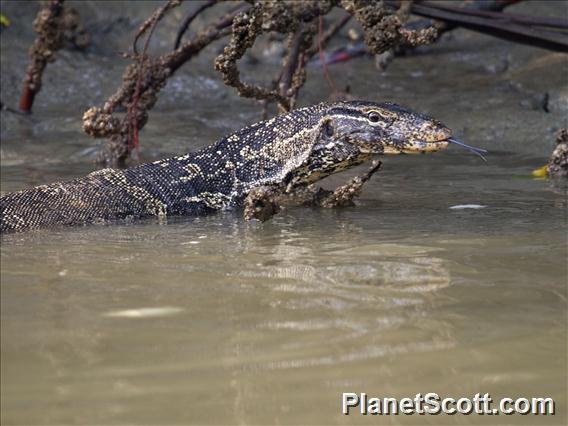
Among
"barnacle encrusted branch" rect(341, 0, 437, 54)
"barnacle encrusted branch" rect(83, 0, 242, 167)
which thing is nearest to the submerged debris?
"barnacle encrusted branch" rect(341, 0, 437, 54)

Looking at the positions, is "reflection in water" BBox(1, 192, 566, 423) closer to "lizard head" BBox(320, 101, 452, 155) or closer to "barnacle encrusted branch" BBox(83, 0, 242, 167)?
"lizard head" BBox(320, 101, 452, 155)

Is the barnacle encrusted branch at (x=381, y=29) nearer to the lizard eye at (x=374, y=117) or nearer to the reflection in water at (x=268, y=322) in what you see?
the lizard eye at (x=374, y=117)

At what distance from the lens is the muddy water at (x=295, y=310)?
3252mm

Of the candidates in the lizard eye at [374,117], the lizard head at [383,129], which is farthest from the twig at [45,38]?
the lizard eye at [374,117]

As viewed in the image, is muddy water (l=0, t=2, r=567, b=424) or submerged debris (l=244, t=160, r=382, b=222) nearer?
muddy water (l=0, t=2, r=567, b=424)

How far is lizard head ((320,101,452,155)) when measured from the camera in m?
6.45

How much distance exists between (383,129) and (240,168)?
3.40 ft

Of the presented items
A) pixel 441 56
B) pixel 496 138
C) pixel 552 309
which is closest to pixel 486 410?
pixel 552 309

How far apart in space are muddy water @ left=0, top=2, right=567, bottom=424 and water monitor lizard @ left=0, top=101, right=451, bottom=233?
1.00 ft

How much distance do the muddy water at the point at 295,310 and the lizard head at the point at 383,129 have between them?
0.43m

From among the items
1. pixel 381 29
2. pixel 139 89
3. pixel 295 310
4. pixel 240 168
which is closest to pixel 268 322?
pixel 295 310

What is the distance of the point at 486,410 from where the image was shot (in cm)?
315

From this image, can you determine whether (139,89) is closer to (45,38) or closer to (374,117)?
(45,38)

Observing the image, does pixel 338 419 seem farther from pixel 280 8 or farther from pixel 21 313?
pixel 280 8
